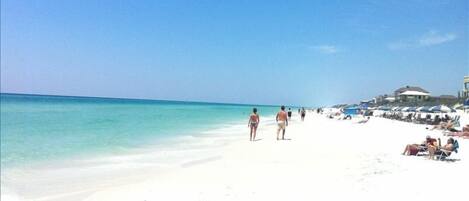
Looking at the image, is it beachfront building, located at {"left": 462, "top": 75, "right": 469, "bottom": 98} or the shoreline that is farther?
beachfront building, located at {"left": 462, "top": 75, "right": 469, "bottom": 98}

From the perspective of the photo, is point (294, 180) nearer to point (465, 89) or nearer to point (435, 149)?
point (435, 149)

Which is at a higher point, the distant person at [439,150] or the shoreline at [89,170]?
the distant person at [439,150]

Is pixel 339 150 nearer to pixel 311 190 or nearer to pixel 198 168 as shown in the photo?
pixel 198 168

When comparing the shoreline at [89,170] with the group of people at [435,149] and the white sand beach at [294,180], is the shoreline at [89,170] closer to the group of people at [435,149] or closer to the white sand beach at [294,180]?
the white sand beach at [294,180]

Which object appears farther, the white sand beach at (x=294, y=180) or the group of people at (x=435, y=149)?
the group of people at (x=435, y=149)

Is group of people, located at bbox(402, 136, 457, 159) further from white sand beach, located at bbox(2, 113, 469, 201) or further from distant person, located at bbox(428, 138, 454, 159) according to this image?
white sand beach, located at bbox(2, 113, 469, 201)

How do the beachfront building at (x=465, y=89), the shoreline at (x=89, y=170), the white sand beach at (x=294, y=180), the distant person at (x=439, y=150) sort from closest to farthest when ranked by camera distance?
the white sand beach at (x=294, y=180) → the shoreline at (x=89, y=170) → the distant person at (x=439, y=150) → the beachfront building at (x=465, y=89)

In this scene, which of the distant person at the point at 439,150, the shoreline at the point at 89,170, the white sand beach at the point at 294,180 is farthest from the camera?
the distant person at the point at 439,150

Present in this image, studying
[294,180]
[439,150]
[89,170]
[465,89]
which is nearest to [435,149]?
[439,150]

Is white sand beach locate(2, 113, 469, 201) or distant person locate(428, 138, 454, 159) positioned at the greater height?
distant person locate(428, 138, 454, 159)

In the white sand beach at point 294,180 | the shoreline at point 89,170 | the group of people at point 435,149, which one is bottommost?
the shoreline at point 89,170

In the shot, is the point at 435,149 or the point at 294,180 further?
the point at 435,149

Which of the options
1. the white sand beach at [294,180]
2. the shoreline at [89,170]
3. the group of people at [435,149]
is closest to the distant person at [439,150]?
the group of people at [435,149]

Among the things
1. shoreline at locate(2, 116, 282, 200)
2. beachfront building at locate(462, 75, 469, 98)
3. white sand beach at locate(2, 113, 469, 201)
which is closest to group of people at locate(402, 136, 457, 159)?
white sand beach at locate(2, 113, 469, 201)
